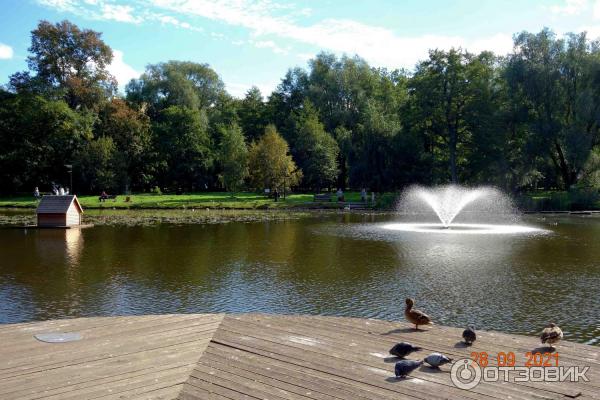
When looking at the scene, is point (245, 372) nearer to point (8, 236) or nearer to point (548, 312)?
point (548, 312)

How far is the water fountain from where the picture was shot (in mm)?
38812

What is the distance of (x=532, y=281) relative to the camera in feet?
59.4

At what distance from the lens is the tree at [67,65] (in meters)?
76.8

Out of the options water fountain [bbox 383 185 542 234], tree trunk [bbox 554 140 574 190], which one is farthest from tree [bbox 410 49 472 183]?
tree trunk [bbox 554 140 574 190]

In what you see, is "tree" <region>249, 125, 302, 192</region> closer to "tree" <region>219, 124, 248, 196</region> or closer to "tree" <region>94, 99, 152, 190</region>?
"tree" <region>219, 124, 248, 196</region>

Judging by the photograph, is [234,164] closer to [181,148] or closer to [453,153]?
[181,148]

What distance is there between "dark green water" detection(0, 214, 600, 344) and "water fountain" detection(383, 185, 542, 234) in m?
6.35

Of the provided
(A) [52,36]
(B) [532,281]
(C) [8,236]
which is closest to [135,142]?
(A) [52,36]

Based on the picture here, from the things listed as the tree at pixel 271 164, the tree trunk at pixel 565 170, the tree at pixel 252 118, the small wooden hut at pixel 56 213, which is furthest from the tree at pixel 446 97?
the small wooden hut at pixel 56 213

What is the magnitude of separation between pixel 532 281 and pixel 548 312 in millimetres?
4375

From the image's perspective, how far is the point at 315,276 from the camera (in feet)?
62.3

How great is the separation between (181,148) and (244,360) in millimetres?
77721

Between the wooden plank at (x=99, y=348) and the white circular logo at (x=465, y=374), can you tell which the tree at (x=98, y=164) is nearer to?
the wooden plank at (x=99, y=348)

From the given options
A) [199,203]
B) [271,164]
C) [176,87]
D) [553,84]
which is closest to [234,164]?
[271,164]
